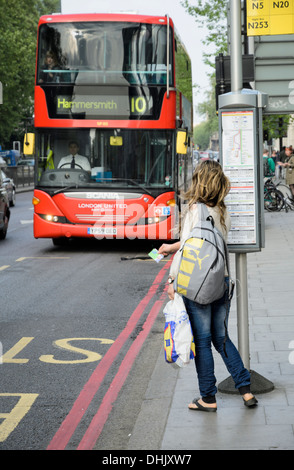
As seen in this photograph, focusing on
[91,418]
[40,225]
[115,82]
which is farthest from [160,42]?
[91,418]

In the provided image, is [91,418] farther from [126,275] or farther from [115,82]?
[115,82]

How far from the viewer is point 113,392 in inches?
233

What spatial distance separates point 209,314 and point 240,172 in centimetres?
101

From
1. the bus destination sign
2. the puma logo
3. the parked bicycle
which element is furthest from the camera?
the parked bicycle

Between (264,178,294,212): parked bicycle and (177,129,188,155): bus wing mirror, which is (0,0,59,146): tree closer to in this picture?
(264,178,294,212): parked bicycle

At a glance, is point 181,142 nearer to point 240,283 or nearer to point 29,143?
point 29,143

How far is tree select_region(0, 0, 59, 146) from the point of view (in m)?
45.3

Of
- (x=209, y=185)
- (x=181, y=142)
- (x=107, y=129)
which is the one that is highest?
(x=107, y=129)

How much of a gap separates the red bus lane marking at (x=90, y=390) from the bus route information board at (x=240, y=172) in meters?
1.56

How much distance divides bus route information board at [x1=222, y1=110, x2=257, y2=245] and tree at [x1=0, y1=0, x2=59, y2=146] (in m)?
40.5

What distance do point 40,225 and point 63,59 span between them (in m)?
3.04

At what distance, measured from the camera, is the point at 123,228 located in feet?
46.9

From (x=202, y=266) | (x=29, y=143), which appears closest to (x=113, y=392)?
(x=202, y=266)

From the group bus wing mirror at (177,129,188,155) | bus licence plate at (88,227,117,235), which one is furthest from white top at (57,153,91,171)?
bus wing mirror at (177,129,188,155)
